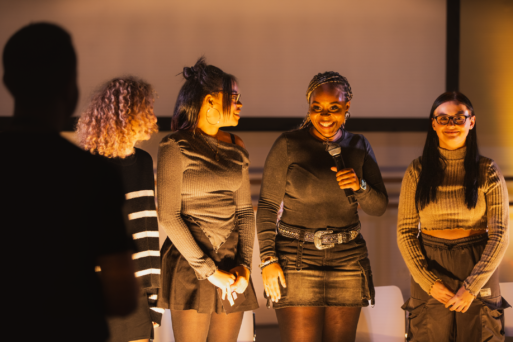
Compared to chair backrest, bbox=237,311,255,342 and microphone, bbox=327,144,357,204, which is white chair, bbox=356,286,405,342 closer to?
chair backrest, bbox=237,311,255,342

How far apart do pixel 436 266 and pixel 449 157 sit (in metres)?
0.53

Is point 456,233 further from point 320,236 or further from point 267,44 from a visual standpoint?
point 267,44

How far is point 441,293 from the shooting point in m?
1.88

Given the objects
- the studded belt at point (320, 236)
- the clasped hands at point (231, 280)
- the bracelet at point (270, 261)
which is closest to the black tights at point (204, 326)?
the clasped hands at point (231, 280)

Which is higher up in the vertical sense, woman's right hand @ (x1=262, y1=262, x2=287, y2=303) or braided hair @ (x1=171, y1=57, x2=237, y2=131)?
braided hair @ (x1=171, y1=57, x2=237, y2=131)

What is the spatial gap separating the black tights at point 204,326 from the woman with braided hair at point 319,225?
20 centimetres

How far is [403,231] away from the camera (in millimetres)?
2047

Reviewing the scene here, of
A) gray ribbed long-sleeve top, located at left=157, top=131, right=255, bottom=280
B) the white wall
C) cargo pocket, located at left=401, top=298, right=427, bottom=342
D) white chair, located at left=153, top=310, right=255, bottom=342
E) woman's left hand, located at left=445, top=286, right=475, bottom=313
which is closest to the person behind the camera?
gray ribbed long-sleeve top, located at left=157, top=131, right=255, bottom=280

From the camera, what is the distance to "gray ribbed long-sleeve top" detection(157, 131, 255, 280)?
64.5 inches

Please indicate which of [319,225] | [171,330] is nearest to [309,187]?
[319,225]

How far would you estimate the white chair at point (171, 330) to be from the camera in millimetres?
2387

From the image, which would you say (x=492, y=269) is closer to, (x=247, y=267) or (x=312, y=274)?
(x=312, y=274)

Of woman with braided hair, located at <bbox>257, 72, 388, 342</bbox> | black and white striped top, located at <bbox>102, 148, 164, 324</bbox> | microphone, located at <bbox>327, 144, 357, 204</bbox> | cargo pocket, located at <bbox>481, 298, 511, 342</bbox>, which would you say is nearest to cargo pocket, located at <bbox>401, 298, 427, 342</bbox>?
cargo pocket, located at <bbox>481, 298, 511, 342</bbox>

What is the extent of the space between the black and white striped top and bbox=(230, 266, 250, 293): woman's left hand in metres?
0.31
